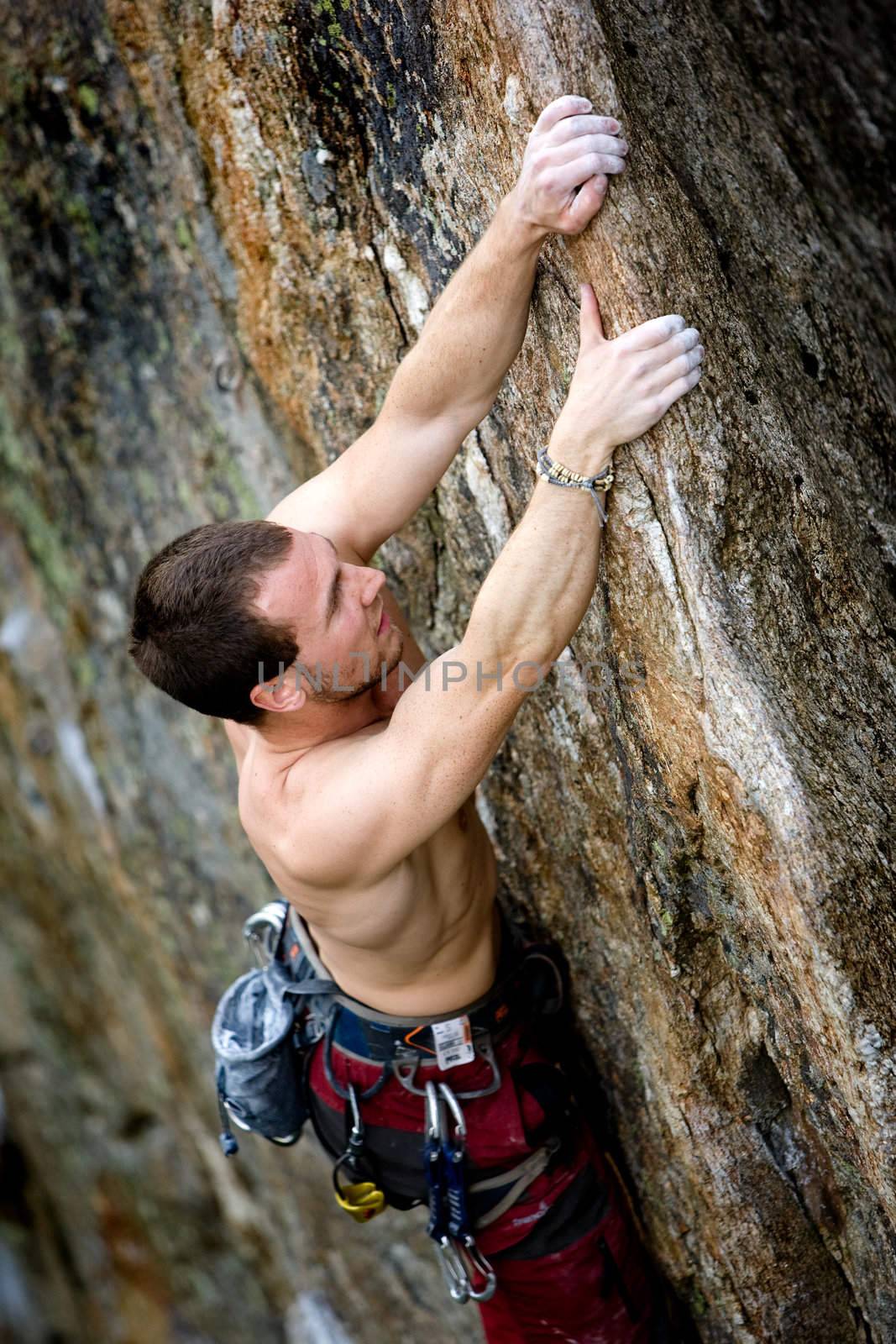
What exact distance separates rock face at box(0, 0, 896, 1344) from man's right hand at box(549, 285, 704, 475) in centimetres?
9

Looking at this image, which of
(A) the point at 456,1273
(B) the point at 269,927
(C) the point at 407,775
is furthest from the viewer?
(B) the point at 269,927

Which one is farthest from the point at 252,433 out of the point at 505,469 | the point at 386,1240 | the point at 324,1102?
the point at 386,1240

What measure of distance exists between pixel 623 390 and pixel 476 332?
435 mm

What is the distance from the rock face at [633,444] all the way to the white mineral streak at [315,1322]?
797mm

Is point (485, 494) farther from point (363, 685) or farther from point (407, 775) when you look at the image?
point (407, 775)

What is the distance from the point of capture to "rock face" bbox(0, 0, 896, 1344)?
2303mm

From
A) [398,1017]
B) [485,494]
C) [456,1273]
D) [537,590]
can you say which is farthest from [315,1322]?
[537,590]

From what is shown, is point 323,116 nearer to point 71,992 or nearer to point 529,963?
point 529,963

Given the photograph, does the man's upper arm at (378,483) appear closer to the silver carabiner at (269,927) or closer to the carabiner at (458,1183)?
the silver carabiner at (269,927)

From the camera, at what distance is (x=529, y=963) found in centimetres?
324

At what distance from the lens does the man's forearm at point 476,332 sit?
7.62 ft

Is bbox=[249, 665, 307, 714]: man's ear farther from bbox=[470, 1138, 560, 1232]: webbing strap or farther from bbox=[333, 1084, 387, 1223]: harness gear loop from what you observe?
bbox=[470, 1138, 560, 1232]: webbing strap

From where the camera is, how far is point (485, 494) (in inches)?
114

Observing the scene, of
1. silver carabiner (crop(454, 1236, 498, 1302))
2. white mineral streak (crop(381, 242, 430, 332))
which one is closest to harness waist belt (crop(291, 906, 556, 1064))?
silver carabiner (crop(454, 1236, 498, 1302))
